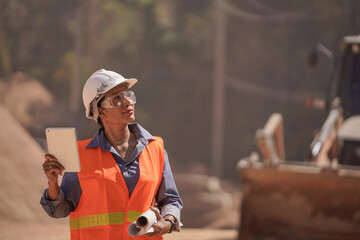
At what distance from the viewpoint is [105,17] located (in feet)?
96.8

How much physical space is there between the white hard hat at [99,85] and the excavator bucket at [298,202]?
158 inches

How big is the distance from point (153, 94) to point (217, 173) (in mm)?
5463

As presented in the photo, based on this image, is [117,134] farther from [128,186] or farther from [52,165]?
[52,165]

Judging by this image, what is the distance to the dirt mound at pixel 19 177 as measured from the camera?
39.5 ft

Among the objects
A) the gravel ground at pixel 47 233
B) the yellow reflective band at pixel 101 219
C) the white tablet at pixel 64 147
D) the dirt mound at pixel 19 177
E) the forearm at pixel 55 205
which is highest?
the white tablet at pixel 64 147

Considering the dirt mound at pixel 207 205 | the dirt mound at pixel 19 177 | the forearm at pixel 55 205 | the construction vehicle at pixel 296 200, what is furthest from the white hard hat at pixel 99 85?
the dirt mound at pixel 207 205

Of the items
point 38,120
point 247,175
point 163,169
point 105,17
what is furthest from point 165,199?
point 105,17

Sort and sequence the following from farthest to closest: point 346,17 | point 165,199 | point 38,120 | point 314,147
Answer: point 346,17 → point 38,120 → point 314,147 → point 165,199

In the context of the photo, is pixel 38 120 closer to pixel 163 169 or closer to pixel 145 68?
pixel 145 68

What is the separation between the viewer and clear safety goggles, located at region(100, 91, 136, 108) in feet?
9.43

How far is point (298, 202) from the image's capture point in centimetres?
671

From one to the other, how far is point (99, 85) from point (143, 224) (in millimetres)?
684

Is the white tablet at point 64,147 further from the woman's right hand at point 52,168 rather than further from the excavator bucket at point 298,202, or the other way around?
the excavator bucket at point 298,202

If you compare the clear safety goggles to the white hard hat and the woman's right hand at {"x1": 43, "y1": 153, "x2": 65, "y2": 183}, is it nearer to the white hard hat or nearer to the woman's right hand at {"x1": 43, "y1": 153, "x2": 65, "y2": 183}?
the white hard hat
